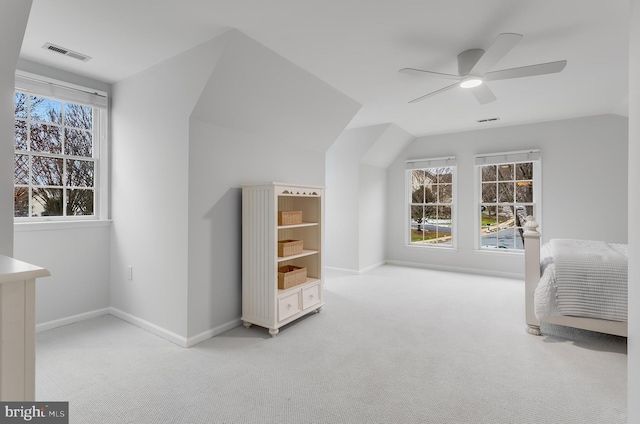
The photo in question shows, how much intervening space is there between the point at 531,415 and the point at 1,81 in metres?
3.33

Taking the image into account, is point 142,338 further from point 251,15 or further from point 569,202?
point 569,202

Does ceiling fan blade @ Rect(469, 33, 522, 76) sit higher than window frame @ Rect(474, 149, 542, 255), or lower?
higher

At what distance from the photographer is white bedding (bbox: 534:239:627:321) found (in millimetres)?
2516

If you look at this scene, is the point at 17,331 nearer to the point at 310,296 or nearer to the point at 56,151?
the point at 310,296

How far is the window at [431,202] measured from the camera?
19.0 feet

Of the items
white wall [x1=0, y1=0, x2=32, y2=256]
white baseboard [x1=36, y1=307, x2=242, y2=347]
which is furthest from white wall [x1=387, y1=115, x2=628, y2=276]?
white wall [x1=0, y1=0, x2=32, y2=256]

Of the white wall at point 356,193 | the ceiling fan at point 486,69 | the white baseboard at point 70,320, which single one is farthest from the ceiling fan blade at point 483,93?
the white baseboard at point 70,320

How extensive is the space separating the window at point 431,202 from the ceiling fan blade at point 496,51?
326cm

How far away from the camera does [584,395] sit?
1.98 m

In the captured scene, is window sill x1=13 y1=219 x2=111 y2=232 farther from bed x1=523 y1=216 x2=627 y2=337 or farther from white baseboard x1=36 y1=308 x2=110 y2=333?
bed x1=523 y1=216 x2=627 y2=337

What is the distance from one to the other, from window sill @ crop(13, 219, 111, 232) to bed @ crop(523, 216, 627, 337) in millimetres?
4277

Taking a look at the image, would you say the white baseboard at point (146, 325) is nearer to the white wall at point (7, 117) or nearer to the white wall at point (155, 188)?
the white wall at point (155, 188)

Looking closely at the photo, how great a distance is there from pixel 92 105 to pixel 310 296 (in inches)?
117

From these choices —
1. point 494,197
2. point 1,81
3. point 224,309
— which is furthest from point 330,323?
point 494,197
